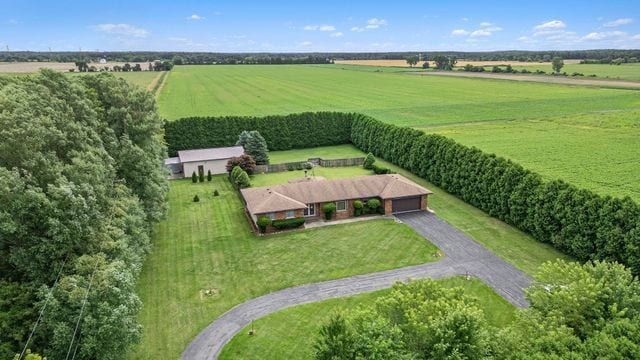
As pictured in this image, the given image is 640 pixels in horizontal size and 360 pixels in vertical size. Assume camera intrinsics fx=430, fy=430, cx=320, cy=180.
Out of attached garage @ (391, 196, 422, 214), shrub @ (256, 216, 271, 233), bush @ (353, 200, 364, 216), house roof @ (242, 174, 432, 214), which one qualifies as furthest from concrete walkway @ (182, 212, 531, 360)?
shrub @ (256, 216, 271, 233)

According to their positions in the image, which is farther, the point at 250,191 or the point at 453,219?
the point at 250,191

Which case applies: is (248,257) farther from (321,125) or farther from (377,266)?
(321,125)

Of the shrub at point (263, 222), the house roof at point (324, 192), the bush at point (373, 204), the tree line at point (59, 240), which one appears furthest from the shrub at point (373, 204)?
the tree line at point (59, 240)

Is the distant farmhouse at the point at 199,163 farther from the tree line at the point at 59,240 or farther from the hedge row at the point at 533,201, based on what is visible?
the tree line at the point at 59,240

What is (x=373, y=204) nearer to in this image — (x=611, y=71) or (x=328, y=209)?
(x=328, y=209)

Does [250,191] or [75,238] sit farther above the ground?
[75,238]

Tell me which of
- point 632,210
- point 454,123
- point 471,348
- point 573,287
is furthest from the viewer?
point 454,123

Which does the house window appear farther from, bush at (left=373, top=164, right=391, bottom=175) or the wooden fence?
the wooden fence

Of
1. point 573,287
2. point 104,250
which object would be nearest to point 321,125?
point 104,250
